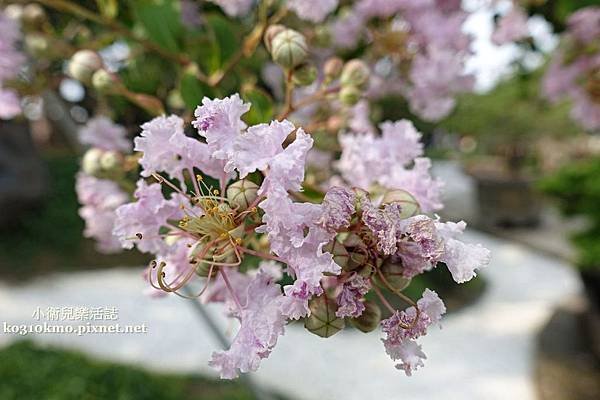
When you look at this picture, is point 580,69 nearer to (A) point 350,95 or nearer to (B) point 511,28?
(B) point 511,28

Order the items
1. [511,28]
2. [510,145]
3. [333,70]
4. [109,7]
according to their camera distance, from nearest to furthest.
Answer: [333,70], [109,7], [511,28], [510,145]

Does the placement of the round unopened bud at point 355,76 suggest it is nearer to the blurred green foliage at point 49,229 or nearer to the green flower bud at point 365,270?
the green flower bud at point 365,270

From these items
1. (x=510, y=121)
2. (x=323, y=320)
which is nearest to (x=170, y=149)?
(x=323, y=320)

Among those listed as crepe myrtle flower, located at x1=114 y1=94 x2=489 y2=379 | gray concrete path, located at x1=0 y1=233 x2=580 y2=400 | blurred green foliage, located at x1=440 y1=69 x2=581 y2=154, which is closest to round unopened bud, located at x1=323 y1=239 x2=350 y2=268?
crepe myrtle flower, located at x1=114 y1=94 x2=489 y2=379

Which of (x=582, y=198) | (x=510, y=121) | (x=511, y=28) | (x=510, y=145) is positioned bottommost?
(x=510, y=145)

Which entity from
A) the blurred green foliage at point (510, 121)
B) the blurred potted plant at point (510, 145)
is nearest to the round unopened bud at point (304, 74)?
the blurred green foliage at point (510, 121)

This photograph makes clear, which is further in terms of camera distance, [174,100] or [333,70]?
[174,100]

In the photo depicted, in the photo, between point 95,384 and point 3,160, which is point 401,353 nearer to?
point 95,384

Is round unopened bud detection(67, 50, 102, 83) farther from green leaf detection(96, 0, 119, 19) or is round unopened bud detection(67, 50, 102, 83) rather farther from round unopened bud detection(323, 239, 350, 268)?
round unopened bud detection(323, 239, 350, 268)

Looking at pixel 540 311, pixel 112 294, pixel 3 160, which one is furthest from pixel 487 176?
pixel 3 160
